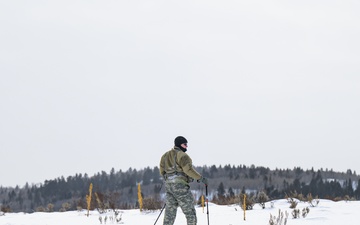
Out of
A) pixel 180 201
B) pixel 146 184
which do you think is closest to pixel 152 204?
pixel 180 201

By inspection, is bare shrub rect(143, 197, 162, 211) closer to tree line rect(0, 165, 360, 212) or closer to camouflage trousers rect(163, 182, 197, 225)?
camouflage trousers rect(163, 182, 197, 225)

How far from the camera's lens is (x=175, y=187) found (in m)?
7.56

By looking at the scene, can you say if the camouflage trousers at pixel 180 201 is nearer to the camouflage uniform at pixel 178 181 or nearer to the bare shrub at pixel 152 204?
the camouflage uniform at pixel 178 181

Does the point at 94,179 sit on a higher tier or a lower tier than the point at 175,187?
higher

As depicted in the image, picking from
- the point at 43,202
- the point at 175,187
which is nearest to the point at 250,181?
the point at 43,202

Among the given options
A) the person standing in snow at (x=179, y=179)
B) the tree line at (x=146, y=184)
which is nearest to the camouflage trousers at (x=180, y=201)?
the person standing in snow at (x=179, y=179)

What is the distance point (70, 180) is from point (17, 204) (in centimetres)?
1913

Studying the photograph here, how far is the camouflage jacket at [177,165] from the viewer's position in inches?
292

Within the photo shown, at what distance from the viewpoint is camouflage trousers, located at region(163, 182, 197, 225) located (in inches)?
296

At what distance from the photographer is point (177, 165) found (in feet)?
24.7

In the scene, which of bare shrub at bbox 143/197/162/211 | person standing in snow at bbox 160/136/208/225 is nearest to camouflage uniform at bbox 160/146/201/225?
person standing in snow at bbox 160/136/208/225

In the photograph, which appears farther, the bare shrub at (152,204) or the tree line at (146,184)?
the tree line at (146,184)

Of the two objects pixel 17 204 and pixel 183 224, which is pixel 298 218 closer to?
pixel 183 224

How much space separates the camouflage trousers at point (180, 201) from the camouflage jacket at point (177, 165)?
14 cm
